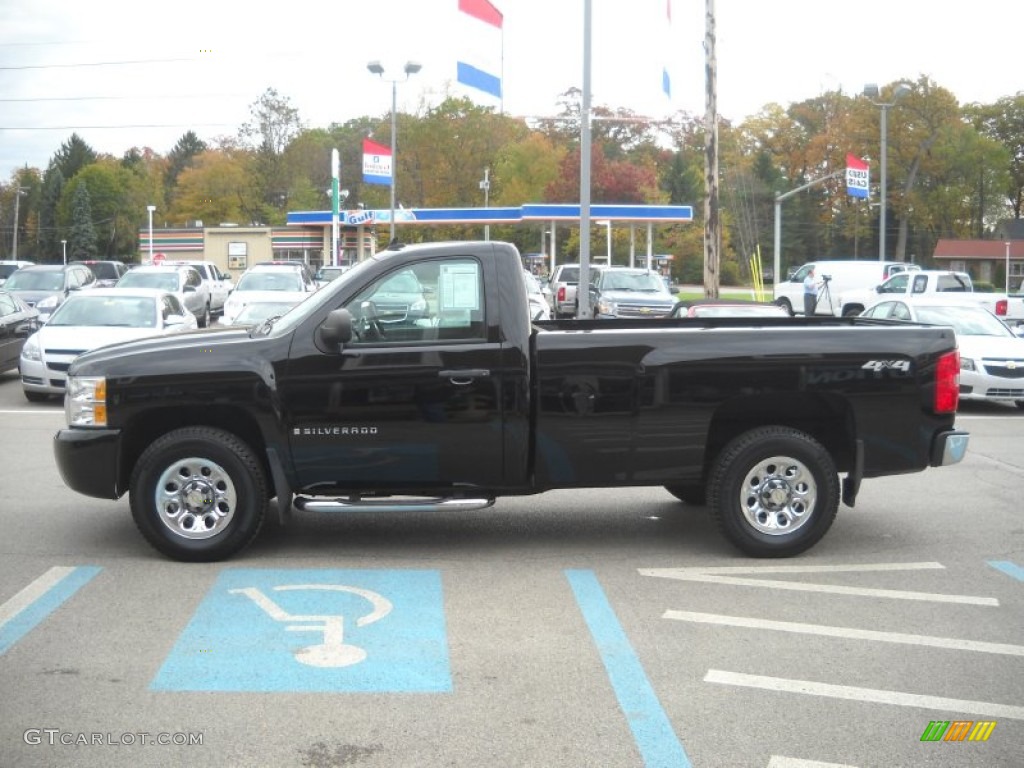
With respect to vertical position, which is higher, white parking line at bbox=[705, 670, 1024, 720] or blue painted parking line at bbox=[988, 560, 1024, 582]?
blue painted parking line at bbox=[988, 560, 1024, 582]

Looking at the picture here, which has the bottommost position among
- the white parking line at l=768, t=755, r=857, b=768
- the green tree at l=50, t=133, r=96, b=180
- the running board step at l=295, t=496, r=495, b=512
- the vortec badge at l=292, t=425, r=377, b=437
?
the white parking line at l=768, t=755, r=857, b=768

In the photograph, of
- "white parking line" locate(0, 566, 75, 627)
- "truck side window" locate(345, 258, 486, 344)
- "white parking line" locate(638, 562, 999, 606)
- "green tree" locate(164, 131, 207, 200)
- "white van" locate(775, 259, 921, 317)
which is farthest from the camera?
"green tree" locate(164, 131, 207, 200)

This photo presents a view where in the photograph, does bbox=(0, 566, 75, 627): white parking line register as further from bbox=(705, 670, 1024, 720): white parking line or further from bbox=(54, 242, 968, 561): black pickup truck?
bbox=(705, 670, 1024, 720): white parking line

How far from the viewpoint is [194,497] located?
7473 millimetres

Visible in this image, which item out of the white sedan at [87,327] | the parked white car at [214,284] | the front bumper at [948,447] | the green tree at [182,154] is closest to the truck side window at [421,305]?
the front bumper at [948,447]

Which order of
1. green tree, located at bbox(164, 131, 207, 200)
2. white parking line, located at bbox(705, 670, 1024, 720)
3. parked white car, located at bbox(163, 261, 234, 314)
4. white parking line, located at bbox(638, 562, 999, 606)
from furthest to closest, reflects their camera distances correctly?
green tree, located at bbox(164, 131, 207, 200) < parked white car, located at bbox(163, 261, 234, 314) < white parking line, located at bbox(638, 562, 999, 606) < white parking line, located at bbox(705, 670, 1024, 720)

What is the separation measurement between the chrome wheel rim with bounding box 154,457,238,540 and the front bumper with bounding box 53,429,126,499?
36 centimetres

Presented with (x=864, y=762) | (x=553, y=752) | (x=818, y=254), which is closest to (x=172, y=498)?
(x=553, y=752)

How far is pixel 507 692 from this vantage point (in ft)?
17.1

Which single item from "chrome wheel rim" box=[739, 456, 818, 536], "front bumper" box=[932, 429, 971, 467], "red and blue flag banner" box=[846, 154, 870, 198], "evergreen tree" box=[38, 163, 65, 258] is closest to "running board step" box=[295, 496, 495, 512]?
"chrome wheel rim" box=[739, 456, 818, 536]

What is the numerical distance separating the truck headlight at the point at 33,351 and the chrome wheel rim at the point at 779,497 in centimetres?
1191

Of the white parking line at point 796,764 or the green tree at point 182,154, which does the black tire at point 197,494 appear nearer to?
the white parking line at point 796,764

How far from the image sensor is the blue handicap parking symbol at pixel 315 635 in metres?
5.32

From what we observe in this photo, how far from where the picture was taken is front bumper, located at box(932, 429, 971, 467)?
7.78 meters
